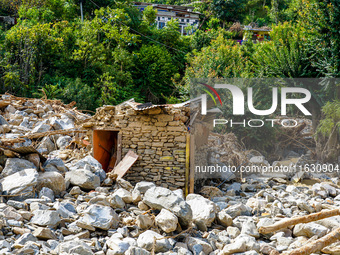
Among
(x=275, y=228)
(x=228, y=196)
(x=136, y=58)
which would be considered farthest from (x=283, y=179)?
(x=136, y=58)

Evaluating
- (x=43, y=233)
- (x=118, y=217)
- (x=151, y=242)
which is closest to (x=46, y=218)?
(x=43, y=233)

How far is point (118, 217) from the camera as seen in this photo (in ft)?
20.5

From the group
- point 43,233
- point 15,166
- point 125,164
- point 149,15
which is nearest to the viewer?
point 43,233

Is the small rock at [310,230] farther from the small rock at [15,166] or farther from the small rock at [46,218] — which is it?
the small rock at [15,166]

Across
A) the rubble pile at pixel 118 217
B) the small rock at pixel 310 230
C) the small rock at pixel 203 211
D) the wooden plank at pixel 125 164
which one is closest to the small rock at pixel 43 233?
the rubble pile at pixel 118 217

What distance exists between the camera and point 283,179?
1156 cm

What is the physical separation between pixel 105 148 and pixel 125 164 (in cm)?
133

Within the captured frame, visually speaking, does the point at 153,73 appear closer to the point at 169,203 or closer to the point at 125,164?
the point at 125,164

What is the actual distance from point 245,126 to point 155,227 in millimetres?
9902

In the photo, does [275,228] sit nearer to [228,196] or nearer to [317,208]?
[317,208]

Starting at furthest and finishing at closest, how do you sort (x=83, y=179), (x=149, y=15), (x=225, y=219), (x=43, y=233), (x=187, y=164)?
(x=149, y=15) → (x=187, y=164) → (x=83, y=179) → (x=225, y=219) → (x=43, y=233)

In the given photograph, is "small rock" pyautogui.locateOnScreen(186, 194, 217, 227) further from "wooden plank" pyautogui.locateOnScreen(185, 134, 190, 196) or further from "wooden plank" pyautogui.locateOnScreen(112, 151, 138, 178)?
"wooden plank" pyautogui.locateOnScreen(112, 151, 138, 178)

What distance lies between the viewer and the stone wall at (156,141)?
28.6 feet

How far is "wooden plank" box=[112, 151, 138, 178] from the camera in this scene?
868 cm
